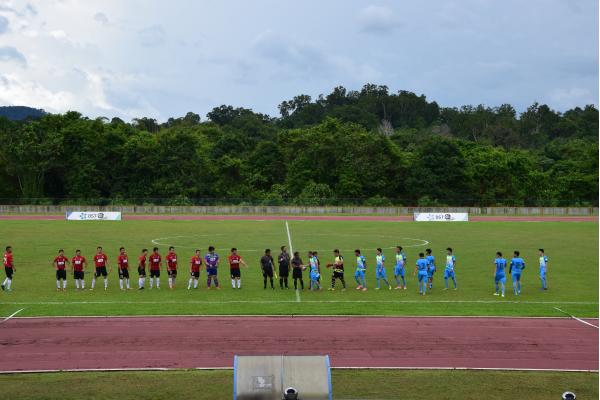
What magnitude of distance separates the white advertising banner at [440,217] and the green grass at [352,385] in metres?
53.1

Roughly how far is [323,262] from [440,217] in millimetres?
35454

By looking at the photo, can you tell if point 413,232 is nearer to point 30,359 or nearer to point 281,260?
point 281,260

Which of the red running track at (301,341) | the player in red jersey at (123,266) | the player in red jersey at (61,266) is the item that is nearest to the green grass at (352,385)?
the red running track at (301,341)

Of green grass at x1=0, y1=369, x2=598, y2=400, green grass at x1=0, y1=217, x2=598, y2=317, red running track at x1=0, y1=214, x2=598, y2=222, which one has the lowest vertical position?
green grass at x1=0, y1=369, x2=598, y2=400

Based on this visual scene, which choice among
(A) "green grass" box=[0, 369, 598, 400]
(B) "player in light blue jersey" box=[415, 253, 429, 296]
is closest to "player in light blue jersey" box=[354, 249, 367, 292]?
(B) "player in light blue jersey" box=[415, 253, 429, 296]

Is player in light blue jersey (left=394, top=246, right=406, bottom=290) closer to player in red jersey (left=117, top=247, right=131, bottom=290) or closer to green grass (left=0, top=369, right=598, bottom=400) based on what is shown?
player in red jersey (left=117, top=247, right=131, bottom=290)

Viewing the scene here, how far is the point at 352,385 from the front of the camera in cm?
1553

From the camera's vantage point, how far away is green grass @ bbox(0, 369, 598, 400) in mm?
14883

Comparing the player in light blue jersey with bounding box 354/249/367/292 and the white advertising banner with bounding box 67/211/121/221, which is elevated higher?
the white advertising banner with bounding box 67/211/121/221

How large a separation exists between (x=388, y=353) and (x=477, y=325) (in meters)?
4.66

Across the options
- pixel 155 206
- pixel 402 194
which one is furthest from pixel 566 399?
pixel 402 194

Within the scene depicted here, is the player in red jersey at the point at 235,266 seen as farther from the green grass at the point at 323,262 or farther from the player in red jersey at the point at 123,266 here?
the player in red jersey at the point at 123,266

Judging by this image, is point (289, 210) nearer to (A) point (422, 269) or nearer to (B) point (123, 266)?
(B) point (123, 266)

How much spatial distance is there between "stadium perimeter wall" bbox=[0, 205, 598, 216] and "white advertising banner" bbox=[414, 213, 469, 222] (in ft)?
36.2
